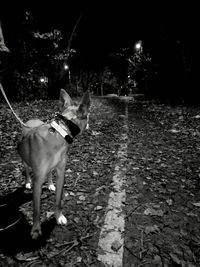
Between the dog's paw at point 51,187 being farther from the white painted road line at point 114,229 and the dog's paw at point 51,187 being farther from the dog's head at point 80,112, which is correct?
the dog's head at point 80,112

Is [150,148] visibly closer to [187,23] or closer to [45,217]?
[45,217]

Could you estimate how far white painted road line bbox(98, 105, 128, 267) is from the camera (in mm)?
2651

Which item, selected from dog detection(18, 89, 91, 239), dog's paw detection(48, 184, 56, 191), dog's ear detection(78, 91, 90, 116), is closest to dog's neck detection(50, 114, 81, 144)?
dog detection(18, 89, 91, 239)

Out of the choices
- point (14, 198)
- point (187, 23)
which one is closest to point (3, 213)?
point (14, 198)

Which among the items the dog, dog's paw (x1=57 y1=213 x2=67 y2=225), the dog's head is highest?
the dog's head

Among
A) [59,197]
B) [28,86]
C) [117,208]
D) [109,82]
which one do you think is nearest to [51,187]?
[59,197]

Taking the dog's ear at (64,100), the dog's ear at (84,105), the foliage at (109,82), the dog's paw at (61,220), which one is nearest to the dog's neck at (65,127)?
the dog's ear at (84,105)

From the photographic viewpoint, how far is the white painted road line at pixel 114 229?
2.65m

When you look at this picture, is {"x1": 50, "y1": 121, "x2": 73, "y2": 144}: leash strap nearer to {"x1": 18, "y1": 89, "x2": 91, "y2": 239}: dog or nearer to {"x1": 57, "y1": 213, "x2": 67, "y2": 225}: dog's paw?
{"x1": 18, "y1": 89, "x2": 91, "y2": 239}: dog

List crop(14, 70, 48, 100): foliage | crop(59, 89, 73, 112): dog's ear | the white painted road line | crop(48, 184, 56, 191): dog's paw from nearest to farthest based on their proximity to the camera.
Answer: the white painted road line
crop(59, 89, 73, 112): dog's ear
crop(48, 184, 56, 191): dog's paw
crop(14, 70, 48, 100): foliage

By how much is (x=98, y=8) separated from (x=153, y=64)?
9.61 metres

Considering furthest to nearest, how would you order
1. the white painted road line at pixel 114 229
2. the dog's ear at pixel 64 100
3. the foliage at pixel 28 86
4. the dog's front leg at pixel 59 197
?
1. the foliage at pixel 28 86
2. the dog's front leg at pixel 59 197
3. the dog's ear at pixel 64 100
4. the white painted road line at pixel 114 229

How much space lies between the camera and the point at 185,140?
25.1 ft

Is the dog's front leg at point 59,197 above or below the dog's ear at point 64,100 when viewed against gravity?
below
